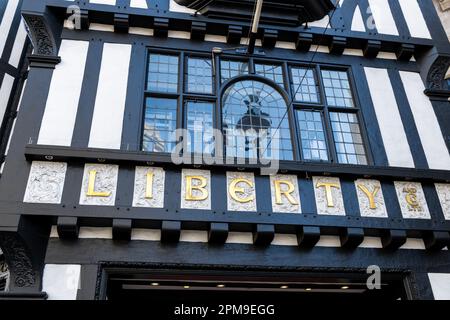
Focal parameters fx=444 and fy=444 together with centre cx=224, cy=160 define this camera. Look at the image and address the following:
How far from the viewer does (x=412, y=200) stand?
6.79 m

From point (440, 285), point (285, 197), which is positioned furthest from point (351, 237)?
point (440, 285)

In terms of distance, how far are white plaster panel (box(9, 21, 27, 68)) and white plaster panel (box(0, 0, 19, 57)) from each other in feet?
0.81

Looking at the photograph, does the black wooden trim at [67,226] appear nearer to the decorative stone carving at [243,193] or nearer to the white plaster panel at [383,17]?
the decorative stone carving at [243,193]

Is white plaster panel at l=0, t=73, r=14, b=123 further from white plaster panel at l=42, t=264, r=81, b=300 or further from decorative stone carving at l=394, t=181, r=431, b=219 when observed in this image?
decorative stone carving at l=394, t=181, r=431, b=219

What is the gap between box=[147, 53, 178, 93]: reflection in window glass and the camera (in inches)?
287

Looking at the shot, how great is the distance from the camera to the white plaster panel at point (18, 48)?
1059cm

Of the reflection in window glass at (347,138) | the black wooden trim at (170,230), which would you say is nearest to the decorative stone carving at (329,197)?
the reflection in window glass at (347,138)

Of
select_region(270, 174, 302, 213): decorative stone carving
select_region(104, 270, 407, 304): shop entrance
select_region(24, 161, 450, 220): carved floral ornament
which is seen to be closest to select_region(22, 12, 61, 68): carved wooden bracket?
select_region(24, 161, 450, 220): carved floral ornament

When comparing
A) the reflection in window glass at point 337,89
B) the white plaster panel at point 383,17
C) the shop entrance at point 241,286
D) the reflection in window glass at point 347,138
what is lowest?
the shop entrance at point 241,286

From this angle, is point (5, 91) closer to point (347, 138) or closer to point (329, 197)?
point (347, 138)

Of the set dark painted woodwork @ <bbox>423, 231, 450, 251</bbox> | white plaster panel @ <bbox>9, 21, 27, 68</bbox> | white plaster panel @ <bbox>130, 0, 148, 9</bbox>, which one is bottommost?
dark painted woodwork @ <bbox>423, 231, 450, 251</bbox>

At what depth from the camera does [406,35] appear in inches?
324

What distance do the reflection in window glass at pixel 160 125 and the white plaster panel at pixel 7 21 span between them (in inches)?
217
